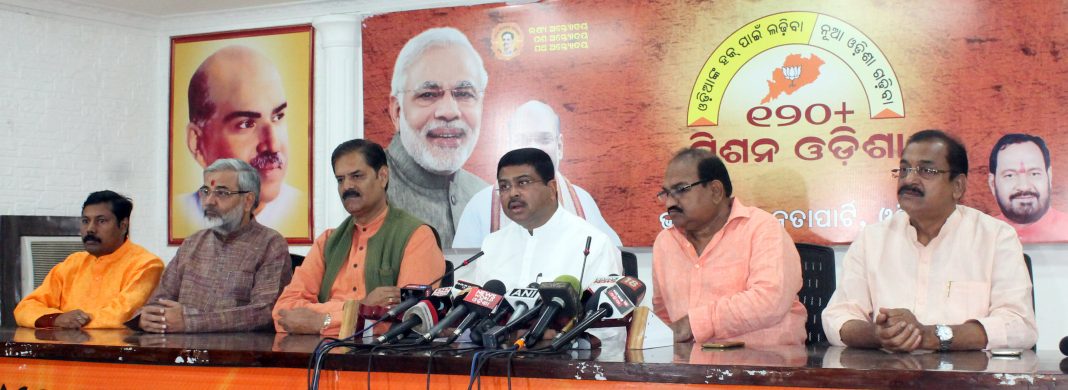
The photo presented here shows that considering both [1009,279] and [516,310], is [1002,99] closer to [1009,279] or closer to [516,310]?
[1009,279]

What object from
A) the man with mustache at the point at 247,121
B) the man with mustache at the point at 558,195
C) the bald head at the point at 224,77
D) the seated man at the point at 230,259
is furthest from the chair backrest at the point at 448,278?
the bald head at the point at 224,77

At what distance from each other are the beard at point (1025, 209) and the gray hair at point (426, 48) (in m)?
2.62

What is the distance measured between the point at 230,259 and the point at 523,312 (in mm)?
1817

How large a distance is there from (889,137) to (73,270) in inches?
142

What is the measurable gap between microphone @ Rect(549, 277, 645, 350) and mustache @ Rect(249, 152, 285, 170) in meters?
3.98

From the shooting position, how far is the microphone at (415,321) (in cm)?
258

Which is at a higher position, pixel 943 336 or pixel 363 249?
pixel 363 249

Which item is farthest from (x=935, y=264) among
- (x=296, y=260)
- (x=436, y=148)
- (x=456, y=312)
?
(x=436, y=148)

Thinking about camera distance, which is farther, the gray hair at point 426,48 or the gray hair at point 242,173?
the gray hair at point 426,48

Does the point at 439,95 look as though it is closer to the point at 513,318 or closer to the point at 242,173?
the point at 242,173

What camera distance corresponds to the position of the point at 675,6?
17.0ft

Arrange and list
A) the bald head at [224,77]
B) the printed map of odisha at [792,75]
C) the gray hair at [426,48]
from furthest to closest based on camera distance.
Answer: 1. the bald head at [224,77]
2. the gray hair at [426,48]
3. the printed map of odisha at [792,75]

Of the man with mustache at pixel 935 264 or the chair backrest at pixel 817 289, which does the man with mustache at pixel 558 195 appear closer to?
the chair backrest at pixel 817 289

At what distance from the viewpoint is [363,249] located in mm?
3816
